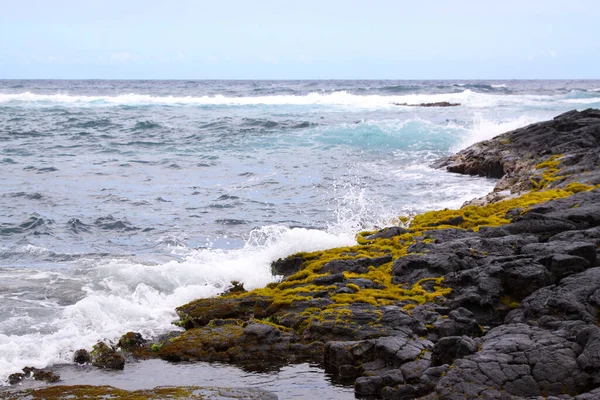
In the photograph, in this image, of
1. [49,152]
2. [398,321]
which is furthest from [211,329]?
[49,152]

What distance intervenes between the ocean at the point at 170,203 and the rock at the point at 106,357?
1.29 feet

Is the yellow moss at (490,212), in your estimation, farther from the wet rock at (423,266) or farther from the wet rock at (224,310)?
the wet rock at (224,310)

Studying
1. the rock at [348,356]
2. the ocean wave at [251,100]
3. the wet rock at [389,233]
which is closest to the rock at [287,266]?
the wet rock at [389,233]

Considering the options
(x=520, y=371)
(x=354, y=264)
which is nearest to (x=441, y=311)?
(x=354, y=264)

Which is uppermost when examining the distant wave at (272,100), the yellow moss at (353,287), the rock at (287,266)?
the distant wave at (272,100)

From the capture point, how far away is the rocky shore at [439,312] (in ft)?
25.3

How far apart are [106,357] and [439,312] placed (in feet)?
15.8

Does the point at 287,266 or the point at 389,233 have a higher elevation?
the point at 389,233

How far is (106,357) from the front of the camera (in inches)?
379

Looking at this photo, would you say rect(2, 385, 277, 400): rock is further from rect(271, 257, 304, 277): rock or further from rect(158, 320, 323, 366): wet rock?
rect(271, 257, 304, 277): rock

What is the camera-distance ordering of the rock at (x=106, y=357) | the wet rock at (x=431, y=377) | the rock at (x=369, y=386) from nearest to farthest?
the wet rock at (x=431, y=377) → the rock at (x=369, y=386) → the rock at (x=106, y=357)

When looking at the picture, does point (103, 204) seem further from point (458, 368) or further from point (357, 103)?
point (357, 103)

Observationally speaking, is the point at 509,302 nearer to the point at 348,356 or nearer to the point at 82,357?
the point at 348,356

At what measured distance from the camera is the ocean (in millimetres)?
11836
